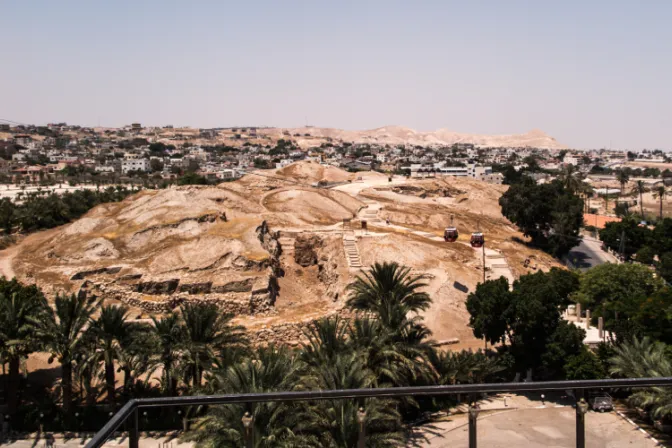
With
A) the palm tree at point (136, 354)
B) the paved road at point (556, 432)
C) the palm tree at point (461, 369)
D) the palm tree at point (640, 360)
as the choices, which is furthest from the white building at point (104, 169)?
the paved road at point (556, 432)

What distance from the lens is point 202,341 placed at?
22.6 metres

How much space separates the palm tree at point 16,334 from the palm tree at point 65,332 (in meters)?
0.40

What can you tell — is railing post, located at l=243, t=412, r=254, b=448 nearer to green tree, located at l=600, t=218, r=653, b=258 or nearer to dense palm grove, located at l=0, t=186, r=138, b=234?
Answer: green tree, located at l=600, t=218, r=653, b=258

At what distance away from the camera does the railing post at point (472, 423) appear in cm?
573

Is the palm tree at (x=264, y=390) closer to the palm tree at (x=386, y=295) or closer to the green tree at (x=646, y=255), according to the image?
the palm tree at (x=386, y=295)

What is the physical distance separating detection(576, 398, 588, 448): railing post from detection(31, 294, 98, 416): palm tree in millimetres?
20550

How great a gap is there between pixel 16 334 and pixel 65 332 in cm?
232

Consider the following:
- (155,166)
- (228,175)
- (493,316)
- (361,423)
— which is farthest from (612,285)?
(155,166)

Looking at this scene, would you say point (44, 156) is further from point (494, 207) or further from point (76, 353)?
point (76, 353)

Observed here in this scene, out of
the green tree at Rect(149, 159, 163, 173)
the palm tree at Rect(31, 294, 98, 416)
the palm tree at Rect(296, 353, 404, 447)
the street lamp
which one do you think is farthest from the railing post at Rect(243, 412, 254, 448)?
the green tree at Rect(149, 159, 163, 173)

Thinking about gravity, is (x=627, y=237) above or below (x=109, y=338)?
below

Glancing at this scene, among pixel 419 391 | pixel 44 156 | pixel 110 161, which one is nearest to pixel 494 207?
pixel 419 391

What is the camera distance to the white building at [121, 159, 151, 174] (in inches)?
6029

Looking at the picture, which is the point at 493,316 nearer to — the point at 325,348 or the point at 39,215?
the point at 325,348
